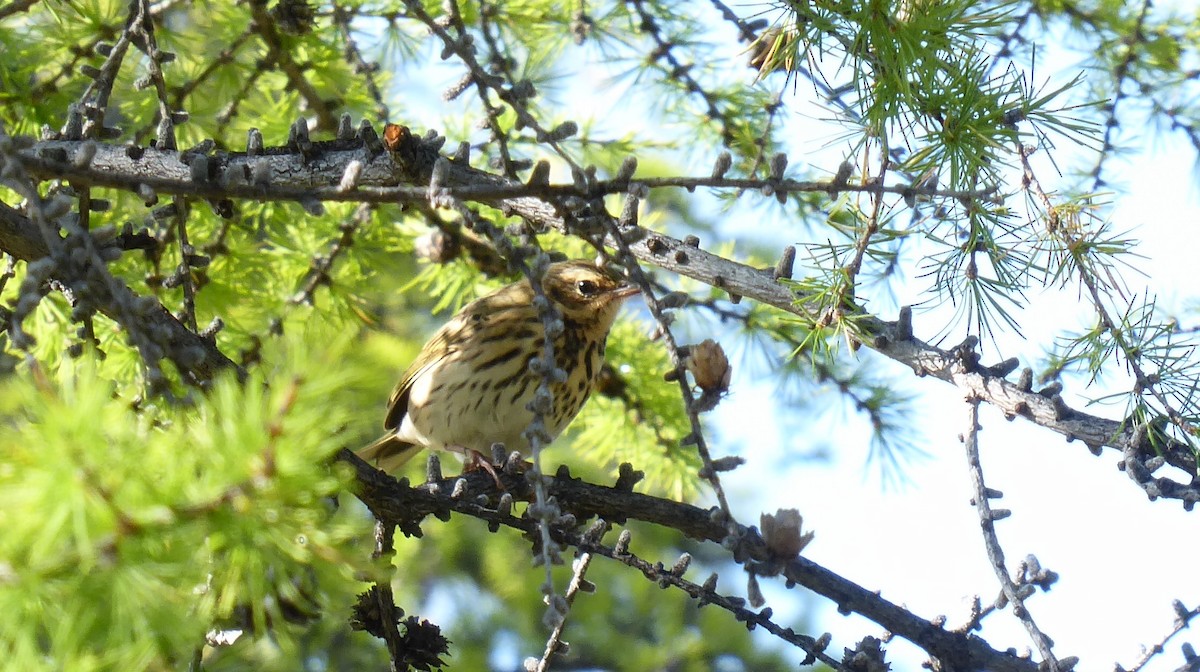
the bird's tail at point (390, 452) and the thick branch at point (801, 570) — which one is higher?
the bird's tail at point (390, 452)

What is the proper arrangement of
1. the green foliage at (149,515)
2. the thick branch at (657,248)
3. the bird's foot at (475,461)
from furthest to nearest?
the bird's foot at (475,461) < the thick branch at (657,248) < the green foliage at (149,515)

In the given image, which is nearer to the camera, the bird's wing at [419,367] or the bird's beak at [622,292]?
the bird's beak at [622,292]

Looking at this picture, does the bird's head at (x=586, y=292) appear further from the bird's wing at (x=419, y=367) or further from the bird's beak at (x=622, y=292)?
the bird's wing at (x=419, y=367)

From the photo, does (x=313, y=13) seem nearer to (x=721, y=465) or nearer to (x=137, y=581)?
(x=721, y=465)

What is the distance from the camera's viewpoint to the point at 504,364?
11.4ft

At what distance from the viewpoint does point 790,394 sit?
11.3 feet

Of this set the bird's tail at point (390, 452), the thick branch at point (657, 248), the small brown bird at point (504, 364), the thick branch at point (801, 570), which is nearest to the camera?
the thick branch at point (657, 248)

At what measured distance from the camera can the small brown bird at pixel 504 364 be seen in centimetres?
346

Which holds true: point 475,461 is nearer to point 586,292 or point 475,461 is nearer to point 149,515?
point 586,292

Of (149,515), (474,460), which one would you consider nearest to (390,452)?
(474,460)

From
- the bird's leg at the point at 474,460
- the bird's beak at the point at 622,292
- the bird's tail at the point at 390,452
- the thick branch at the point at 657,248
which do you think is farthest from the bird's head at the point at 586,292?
the thick branch at the point at 657,248

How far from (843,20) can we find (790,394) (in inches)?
61.2

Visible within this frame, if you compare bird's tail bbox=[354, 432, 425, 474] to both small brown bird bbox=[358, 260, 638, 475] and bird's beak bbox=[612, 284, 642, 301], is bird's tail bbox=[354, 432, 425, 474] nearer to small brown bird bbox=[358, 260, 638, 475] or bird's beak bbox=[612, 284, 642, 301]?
small brown bird bbox=[358, 260, 638, 475]

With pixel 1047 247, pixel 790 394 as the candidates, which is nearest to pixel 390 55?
pixel 790 394
